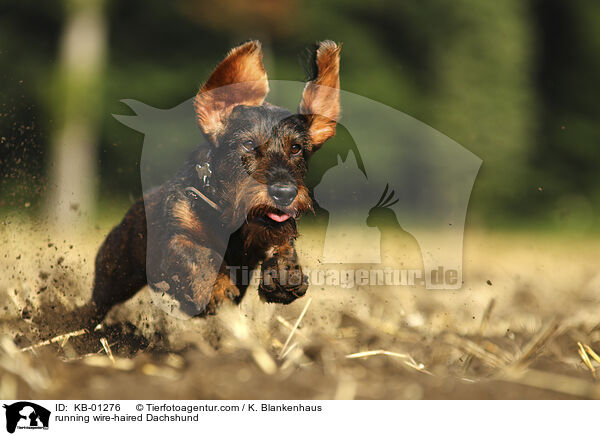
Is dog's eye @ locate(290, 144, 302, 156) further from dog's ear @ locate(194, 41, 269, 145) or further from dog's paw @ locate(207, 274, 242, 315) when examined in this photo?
dog's paw @ locate(207, 274, 242, 315)

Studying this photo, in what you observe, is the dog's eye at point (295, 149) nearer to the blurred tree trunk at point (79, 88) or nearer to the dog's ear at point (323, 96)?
the dog's ear at point (323, 96)

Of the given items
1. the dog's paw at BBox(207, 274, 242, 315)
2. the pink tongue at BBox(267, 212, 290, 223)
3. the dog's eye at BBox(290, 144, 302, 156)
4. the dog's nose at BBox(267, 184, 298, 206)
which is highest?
the dog's eye at BBox(290, 144, 302, 156)

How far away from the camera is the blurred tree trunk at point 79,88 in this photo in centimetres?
→ 1185

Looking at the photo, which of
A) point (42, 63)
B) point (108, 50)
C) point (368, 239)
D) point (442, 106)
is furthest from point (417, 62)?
point (368, 239)

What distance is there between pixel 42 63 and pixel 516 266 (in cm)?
1094

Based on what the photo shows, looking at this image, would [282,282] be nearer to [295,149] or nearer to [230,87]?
[295,149]

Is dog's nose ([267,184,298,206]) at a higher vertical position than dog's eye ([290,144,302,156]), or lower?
lower

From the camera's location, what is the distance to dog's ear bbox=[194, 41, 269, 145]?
9.32ft
